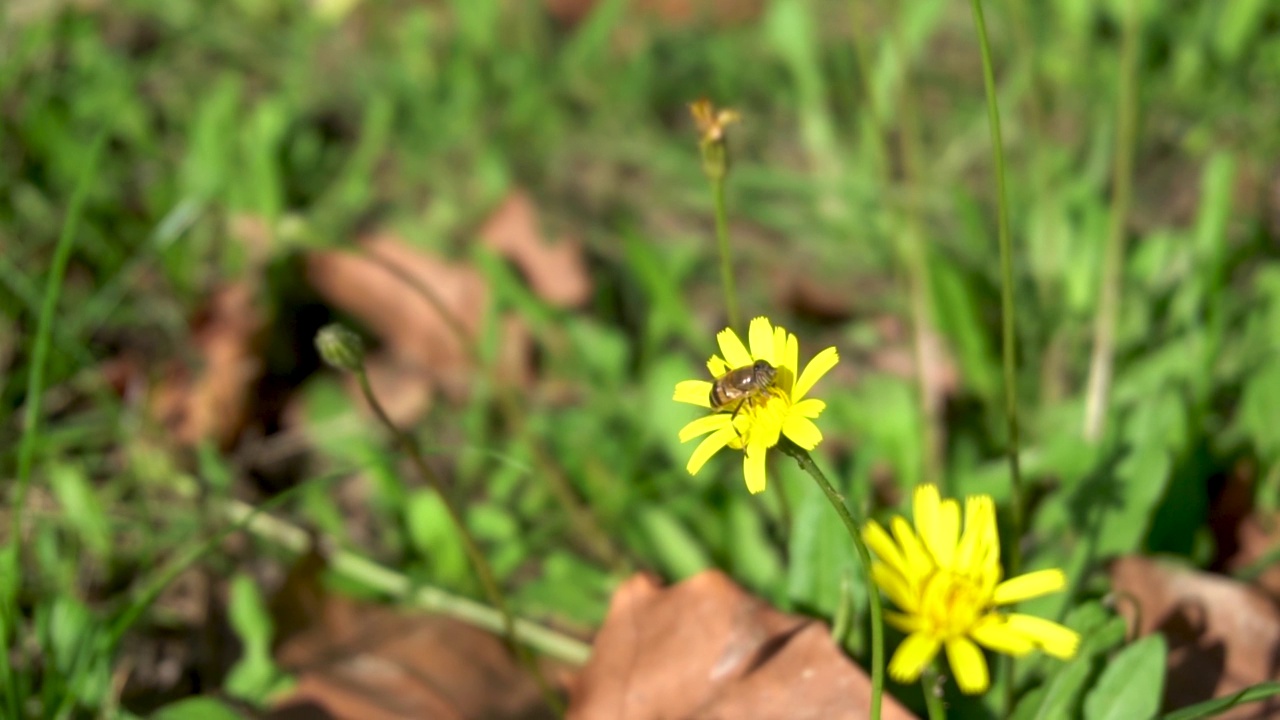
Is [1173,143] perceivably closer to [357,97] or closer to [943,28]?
[943,28]

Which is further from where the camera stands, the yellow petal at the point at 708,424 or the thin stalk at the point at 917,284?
the thin stalk at the point at 917,284

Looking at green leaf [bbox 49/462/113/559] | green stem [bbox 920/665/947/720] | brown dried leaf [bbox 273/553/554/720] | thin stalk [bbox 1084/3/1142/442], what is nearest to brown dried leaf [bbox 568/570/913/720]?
green stem [bbox 920/665/947/720]

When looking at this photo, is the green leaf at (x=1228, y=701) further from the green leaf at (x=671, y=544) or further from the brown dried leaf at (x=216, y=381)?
the brown dried leaf at (x=216, y=381)

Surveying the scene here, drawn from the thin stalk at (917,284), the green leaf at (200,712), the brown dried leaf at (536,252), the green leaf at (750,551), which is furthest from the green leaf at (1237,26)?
the green leaf at (200,712)

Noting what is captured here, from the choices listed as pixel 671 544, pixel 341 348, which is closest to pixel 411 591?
pixel 671 544

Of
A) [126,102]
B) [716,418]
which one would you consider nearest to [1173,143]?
[716,418]

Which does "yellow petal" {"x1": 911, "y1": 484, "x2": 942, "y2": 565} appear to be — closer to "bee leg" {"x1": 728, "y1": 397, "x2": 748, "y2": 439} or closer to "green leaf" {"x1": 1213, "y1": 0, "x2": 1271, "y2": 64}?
"bee leg" {"x1": 728, "y1": 397, "x2": 748, "y2": 439}

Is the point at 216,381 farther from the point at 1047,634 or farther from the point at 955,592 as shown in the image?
the point at 1047,634
